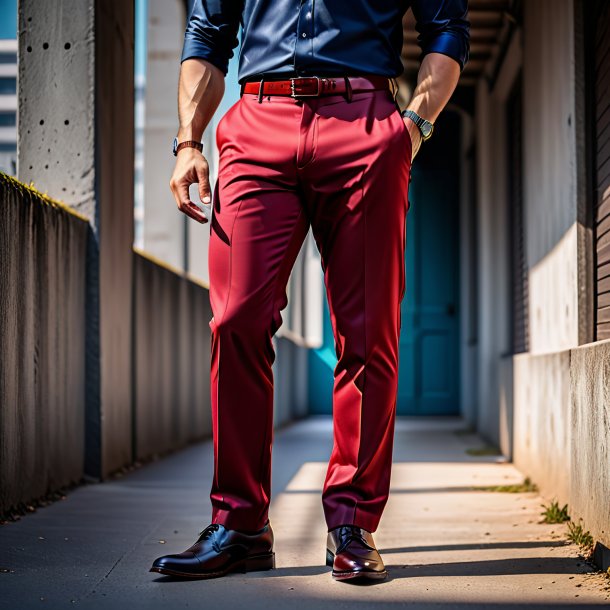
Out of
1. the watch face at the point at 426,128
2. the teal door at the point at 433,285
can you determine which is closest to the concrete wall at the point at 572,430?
the watch face at the point at 426,128

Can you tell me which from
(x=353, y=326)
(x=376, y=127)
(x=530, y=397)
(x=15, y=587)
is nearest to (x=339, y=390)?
(x=353, y=326)

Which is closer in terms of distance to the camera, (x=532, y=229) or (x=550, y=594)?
(x=550, y=594)

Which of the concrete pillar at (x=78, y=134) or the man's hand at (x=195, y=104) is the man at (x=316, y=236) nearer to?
the man's hand at (x=195, y=104)

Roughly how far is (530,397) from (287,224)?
2.80 metres

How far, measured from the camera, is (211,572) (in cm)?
222

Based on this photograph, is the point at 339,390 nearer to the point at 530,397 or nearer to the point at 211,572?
the point at 211,572

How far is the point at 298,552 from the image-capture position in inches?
104

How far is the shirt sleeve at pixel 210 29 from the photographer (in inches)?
95.7

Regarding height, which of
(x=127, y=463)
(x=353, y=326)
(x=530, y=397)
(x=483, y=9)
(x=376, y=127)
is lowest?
(x=127, y=463)

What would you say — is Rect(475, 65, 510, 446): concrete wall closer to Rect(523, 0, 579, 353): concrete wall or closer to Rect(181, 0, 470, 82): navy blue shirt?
Rect(523, 0, 579, 353): concrete wall

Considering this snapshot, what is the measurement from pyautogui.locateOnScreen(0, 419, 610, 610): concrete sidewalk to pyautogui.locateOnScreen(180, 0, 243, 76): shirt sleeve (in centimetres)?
122

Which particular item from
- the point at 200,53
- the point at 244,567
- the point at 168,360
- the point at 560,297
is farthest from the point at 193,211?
the point at 168,360

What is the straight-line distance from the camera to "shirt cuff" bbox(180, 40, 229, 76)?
243cm

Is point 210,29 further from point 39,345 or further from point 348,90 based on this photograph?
point 39,345
